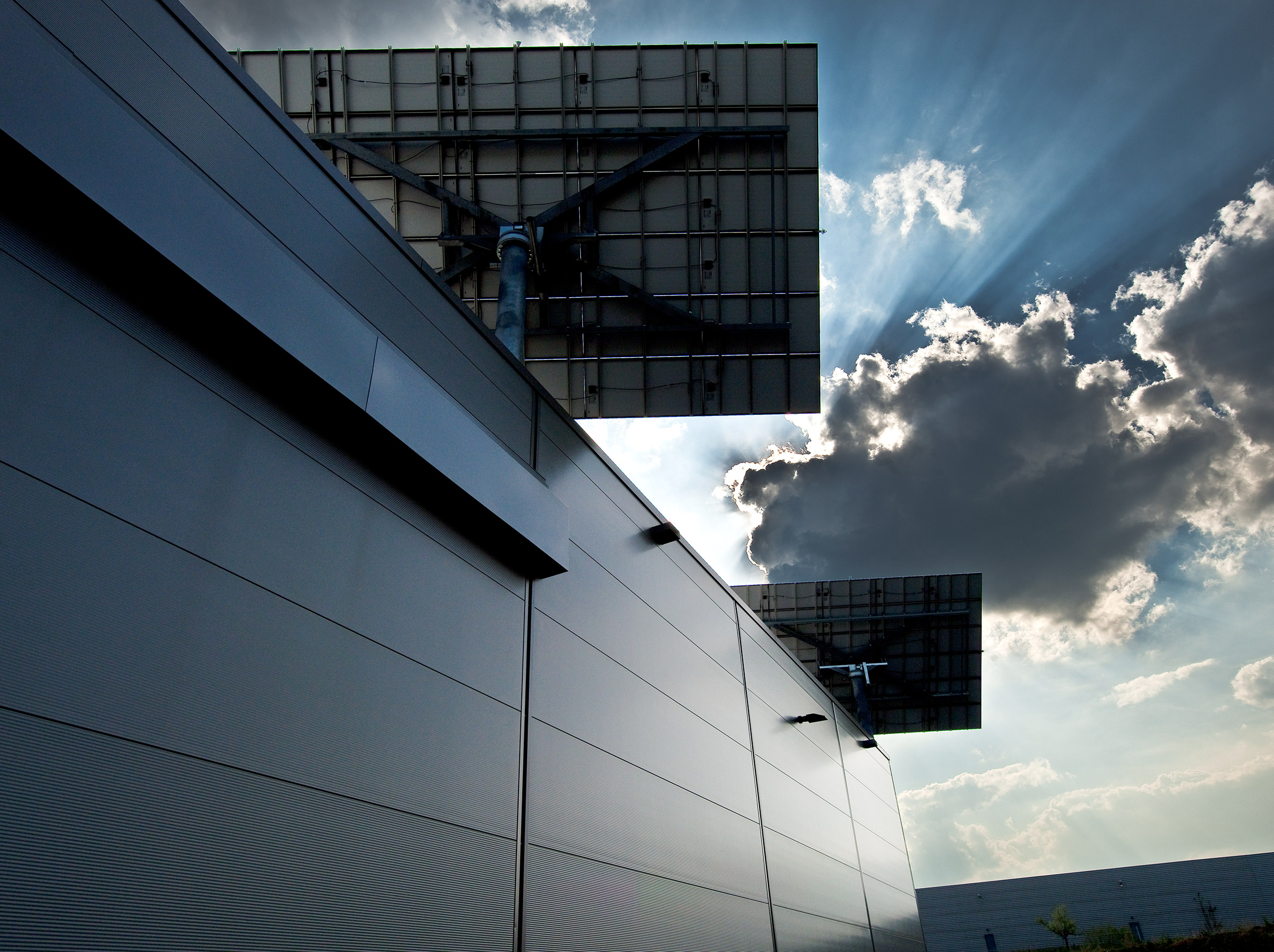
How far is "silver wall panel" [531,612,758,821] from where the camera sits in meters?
7.97

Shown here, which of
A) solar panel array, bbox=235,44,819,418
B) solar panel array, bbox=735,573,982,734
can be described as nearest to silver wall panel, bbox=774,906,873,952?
solar panel array, bbox=235,44,819,418

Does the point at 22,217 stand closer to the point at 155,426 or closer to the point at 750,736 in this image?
the point at 155,426

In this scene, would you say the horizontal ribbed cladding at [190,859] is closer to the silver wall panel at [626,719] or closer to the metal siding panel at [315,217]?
the silver wall panel at [626,719]

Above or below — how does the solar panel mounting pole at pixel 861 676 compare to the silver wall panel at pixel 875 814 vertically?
above

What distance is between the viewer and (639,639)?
10.3m

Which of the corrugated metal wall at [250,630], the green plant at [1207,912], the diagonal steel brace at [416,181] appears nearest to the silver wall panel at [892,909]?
the corrugated metal wall at [250,630]

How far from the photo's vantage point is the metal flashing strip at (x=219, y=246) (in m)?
4.22

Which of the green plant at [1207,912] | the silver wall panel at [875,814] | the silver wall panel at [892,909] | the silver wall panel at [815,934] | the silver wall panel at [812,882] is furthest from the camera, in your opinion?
the green plant at [1207,912]

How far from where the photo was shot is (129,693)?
3908mm

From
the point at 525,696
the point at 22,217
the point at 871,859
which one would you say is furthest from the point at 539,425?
the point at 871,859

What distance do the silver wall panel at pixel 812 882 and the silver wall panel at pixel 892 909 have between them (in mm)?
805

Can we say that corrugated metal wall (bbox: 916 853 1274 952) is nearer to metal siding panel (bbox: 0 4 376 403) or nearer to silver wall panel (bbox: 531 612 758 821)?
silver wall panel (bbox: 531 612 758 821)

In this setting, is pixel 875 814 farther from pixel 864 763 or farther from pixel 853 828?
pixel 853 828

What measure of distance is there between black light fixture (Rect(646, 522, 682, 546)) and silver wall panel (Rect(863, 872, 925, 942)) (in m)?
11.1
